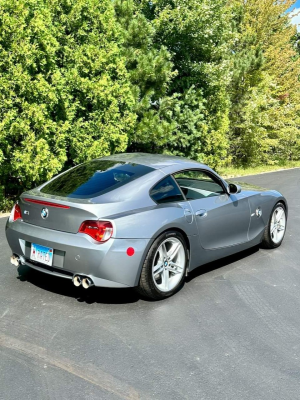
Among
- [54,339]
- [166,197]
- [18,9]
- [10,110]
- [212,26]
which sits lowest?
[54,339]

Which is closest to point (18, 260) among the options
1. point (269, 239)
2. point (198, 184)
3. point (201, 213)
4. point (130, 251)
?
point (130, 251)

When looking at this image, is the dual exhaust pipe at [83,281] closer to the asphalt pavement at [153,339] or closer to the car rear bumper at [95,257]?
the car rear bumper at [95,257]

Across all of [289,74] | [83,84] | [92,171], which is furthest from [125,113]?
[289,74]

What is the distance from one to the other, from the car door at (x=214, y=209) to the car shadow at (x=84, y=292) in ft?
3.42

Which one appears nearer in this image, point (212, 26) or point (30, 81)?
point (30, 81)

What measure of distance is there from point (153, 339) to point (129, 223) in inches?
43.4

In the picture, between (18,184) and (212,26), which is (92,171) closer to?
(18,184)

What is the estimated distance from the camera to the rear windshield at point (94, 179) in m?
4.91

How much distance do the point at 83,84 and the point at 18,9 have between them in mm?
2598

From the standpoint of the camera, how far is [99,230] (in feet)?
14.6

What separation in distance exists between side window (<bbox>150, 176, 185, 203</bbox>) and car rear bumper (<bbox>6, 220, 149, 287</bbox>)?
23.1 inches

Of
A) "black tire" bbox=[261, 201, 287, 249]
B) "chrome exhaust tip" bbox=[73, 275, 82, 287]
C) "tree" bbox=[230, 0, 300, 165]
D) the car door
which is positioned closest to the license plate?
"chrome exhaust tip" bbox=[73, 275, 82, 287]

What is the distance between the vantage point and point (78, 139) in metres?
12.0

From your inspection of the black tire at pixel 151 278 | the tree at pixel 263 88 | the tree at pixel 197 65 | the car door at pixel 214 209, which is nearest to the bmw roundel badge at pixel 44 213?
the black tire at pixel 151 278
